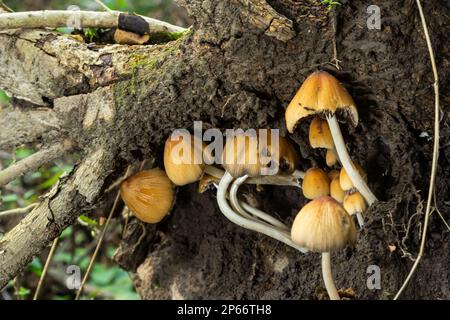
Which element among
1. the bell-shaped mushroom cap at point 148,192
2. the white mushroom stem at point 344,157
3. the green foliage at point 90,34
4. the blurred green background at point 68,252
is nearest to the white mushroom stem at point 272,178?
the bell-shaped mushroom cap at point 148,192

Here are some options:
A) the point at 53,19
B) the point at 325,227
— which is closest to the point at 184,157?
the point at 325,227

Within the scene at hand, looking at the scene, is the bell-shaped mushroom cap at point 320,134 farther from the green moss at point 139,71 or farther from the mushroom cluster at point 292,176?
the green moss at point 139,71

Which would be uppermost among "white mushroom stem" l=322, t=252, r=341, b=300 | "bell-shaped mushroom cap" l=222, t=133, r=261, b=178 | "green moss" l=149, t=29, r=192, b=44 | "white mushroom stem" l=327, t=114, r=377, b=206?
"green moss" l=149, t=29, r=192, b=44

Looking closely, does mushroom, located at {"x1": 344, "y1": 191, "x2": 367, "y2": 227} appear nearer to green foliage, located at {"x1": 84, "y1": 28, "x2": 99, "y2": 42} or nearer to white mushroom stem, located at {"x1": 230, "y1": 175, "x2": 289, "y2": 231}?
white mushroom stem, located at {"x1": 230, "y1": 175, "x2": 289, "y2": 231}

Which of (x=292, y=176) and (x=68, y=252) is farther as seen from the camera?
(x=68, y=252)

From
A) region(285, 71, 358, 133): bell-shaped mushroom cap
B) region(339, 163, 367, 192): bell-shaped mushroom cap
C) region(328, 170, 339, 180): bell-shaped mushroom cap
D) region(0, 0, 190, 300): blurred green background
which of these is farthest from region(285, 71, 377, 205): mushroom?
region(0, 0, 190, 300): blurred green background

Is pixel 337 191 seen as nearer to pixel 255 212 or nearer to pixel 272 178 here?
pixel 272 178
